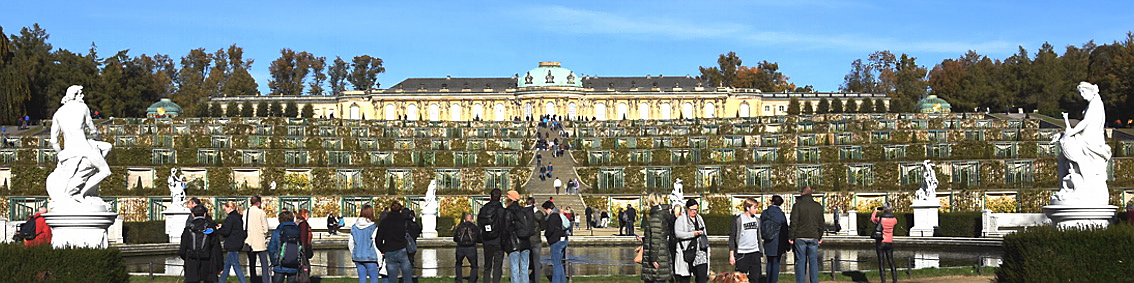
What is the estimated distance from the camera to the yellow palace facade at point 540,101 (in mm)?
152750

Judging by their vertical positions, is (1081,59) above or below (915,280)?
above

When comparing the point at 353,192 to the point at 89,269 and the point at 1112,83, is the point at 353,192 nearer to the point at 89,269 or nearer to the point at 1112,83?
the point at 89,269

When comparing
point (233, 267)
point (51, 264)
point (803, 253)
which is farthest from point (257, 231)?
point (803, 253)

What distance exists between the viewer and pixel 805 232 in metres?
21.5

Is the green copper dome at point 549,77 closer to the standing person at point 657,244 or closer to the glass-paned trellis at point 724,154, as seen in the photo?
the glass-paned trellis at point 724,154

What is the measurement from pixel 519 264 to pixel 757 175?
44.7 metres

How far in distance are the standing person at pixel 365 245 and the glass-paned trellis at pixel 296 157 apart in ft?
158

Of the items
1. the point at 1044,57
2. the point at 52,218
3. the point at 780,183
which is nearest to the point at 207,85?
the point at 1044,57

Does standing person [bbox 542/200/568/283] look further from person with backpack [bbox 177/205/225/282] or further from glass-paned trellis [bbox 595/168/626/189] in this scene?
glass-paned trellis [bbox 595/168/626/189]

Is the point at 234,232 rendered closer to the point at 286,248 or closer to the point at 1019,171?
the point at 286,248

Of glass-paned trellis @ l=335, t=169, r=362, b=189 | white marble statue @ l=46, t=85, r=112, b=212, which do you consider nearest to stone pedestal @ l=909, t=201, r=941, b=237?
white marble statue @ l=46, t=85, r=112, b=212

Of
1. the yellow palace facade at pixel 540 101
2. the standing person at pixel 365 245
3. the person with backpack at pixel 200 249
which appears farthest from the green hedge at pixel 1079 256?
the yellow palace facade at pixel 540 101

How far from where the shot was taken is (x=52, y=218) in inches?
825

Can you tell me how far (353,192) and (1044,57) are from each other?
259 feet
